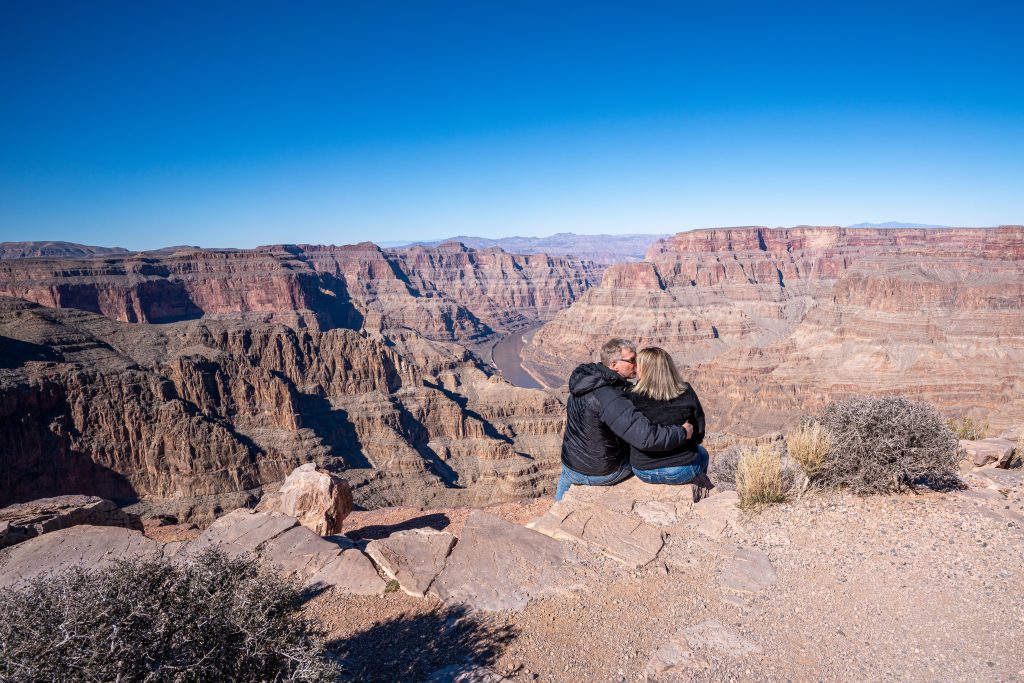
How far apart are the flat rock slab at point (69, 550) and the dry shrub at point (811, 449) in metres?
11.4

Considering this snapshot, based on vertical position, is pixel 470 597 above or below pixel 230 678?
below

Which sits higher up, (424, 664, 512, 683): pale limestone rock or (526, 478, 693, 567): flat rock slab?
(526, 478, 693, 567): flat rock slab

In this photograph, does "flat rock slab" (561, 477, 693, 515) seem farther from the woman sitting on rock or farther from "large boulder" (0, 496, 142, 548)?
"large boulder" (0, 496, 142, 548)

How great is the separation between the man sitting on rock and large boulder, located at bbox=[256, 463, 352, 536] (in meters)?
9.47

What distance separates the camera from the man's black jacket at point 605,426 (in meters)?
7.41

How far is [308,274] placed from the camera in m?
131

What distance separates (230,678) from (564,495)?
5607mm

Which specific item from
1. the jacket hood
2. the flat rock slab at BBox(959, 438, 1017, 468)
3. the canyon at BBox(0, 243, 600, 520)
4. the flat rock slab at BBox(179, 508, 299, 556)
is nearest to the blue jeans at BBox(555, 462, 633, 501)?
the jacket hood

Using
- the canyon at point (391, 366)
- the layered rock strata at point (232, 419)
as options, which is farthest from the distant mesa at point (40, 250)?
the layered rock strata at point (232, 419)

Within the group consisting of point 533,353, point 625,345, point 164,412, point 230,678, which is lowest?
point 533,353

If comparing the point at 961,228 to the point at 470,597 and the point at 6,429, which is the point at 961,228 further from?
the point at 6,429

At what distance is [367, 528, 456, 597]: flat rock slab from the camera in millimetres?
7028

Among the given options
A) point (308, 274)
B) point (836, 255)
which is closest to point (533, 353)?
point (308, 274)

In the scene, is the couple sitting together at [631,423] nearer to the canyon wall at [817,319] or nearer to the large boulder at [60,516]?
the large boulder at [60,516]
